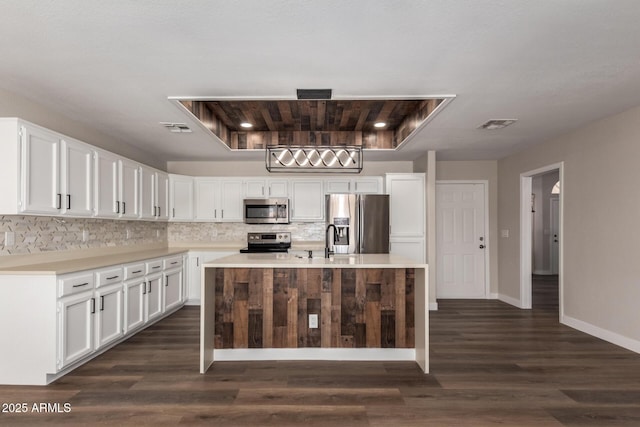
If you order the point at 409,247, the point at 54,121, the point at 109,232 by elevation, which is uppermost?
the point at 54,121

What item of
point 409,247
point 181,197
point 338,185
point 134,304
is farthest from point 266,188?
point 134,304

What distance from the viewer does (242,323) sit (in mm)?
3389

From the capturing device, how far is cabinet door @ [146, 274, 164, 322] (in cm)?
428

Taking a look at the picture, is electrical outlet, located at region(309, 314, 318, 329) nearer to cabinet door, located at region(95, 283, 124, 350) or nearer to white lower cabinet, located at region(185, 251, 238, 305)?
cabinet door, located at region(95, 283, 124, 350)

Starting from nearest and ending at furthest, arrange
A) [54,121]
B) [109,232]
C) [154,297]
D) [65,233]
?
[54,121], [65,233], [154,297], [109,232]

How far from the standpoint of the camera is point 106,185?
3967mm

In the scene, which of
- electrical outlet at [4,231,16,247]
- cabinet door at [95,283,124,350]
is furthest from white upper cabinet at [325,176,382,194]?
electrical outlet at [4,231,16,247]

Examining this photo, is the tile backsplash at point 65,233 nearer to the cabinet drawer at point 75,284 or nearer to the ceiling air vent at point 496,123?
the cabinet drawer at point 75,284

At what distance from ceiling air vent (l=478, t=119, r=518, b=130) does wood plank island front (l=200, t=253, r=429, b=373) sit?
6.20 feet

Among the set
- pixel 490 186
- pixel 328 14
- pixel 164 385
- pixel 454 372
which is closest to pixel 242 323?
pixel 164 385

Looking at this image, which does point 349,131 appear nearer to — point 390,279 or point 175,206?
point 390,279

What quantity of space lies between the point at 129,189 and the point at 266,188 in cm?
209

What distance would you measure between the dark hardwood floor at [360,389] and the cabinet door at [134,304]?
20cm

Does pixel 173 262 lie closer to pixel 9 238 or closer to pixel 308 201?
pixel 9 238
